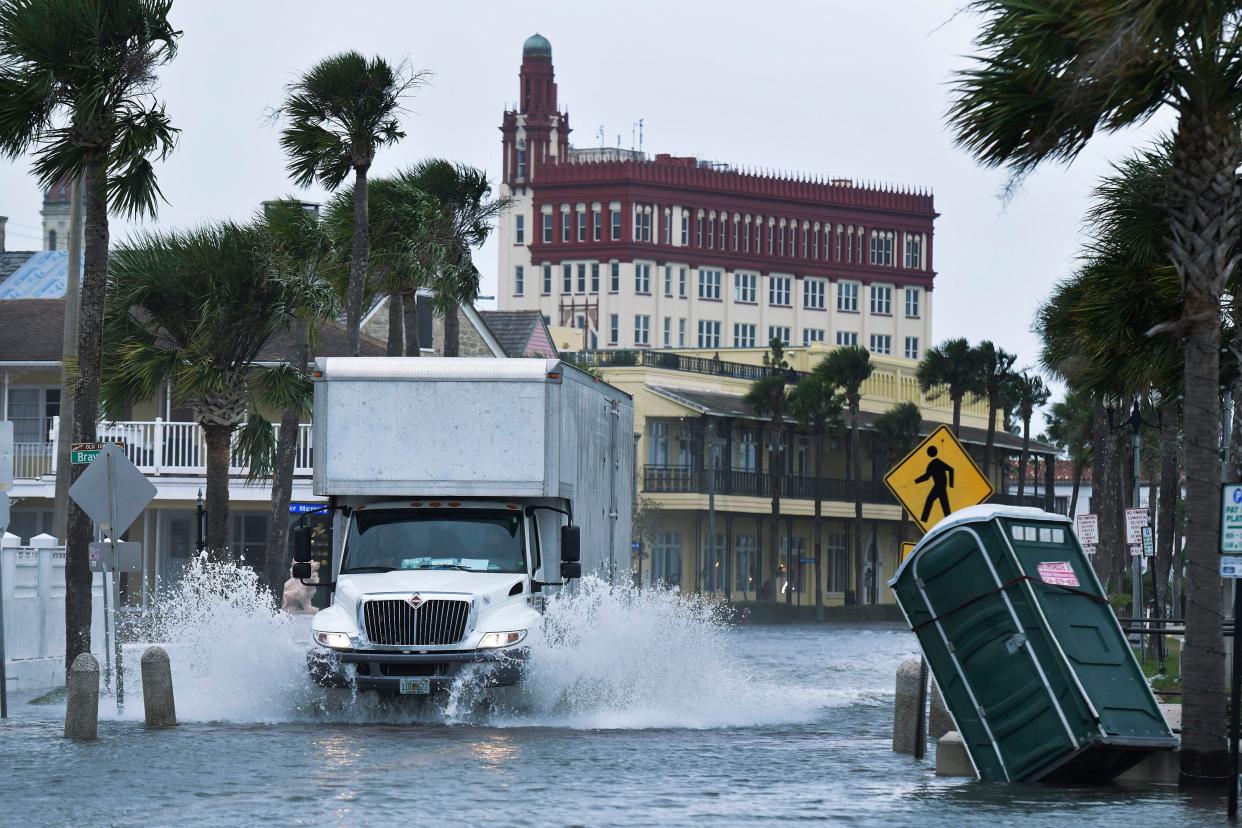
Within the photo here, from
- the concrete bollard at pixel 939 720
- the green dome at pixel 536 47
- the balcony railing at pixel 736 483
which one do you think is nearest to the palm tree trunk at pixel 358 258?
the concrete bollard at pixel 939 720

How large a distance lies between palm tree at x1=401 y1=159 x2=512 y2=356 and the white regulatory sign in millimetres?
27602

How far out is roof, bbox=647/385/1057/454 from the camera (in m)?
89.1

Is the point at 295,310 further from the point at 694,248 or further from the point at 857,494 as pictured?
the point at 694,248

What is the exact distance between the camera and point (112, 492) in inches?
928

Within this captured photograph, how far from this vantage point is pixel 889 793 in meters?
16.4

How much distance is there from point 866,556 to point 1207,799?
88745mm

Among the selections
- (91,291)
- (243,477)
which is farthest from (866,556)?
(91,291)

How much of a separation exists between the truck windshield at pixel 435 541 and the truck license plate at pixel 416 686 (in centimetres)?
148

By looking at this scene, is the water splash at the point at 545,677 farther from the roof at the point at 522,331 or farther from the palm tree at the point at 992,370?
the palm tree at the point at 992,370

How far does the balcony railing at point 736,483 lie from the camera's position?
89625mm

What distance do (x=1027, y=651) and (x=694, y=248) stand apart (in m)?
132

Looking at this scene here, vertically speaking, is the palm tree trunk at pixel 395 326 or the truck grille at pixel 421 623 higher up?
the palm tree trunk at pixel 395 326

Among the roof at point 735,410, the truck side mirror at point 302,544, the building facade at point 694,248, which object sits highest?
the building facade at point 694,248

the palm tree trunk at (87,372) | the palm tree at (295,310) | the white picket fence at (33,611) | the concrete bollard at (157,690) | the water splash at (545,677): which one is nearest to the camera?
the concrete bollard at (157,690)
